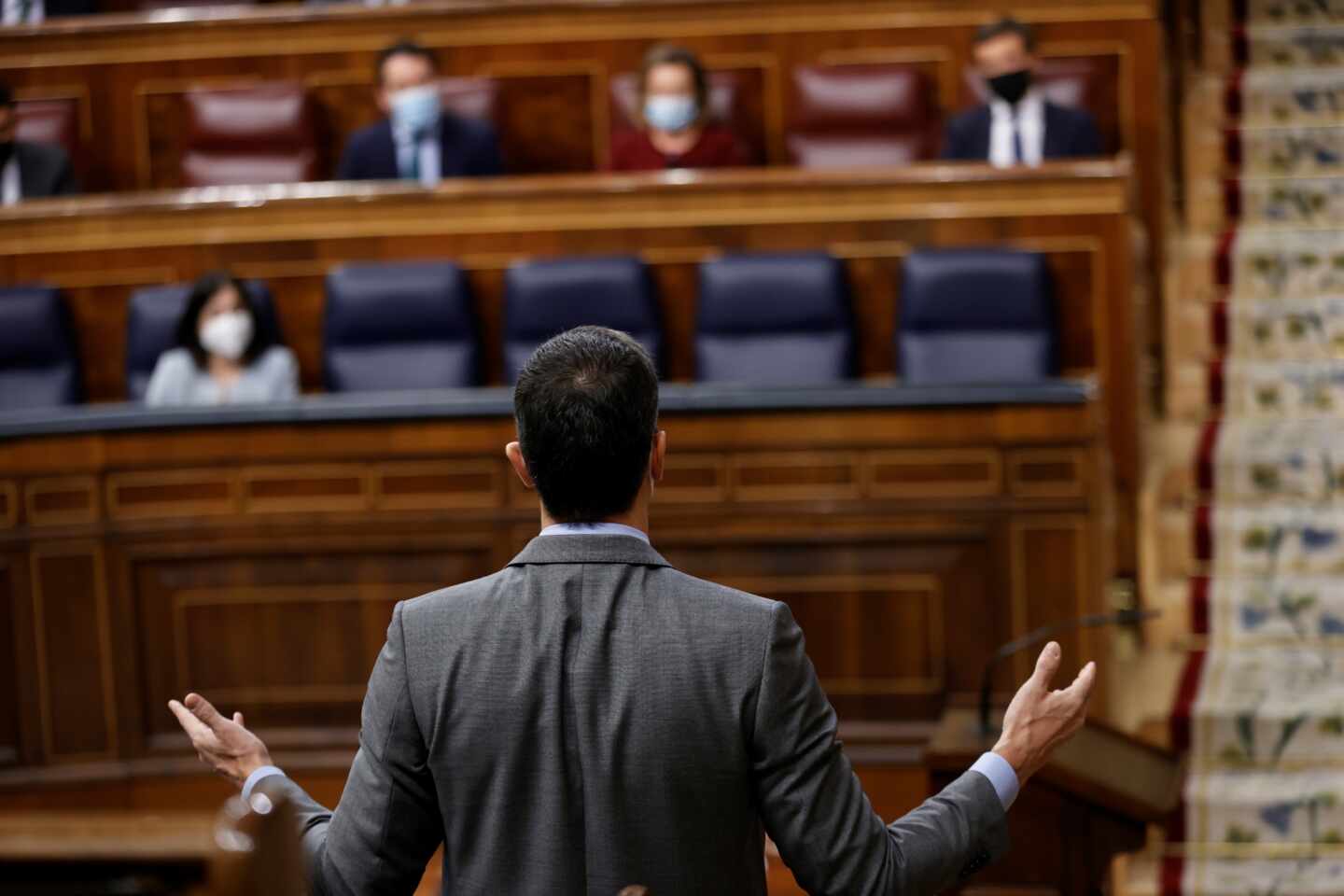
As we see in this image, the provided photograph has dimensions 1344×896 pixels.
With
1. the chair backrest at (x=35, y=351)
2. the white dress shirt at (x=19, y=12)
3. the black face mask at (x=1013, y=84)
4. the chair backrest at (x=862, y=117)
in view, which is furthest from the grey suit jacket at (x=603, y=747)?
the white dress shirt at (x=19, y=12)

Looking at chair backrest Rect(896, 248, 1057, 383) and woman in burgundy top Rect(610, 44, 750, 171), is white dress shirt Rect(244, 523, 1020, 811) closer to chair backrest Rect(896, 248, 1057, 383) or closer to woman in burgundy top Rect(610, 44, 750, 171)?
chair backrest Rect(896, 248, 1057, 383)

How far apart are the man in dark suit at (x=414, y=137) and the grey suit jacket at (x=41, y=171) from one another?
0.40 meters

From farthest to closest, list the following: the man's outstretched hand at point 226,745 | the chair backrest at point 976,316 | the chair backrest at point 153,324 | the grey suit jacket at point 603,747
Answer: the chair backrest at point 153,324 < the chair backrest at point 976,316 < the man's outstretched hand at point 226,745 < the grey suit jacket at point 603,747

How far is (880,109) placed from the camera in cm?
284

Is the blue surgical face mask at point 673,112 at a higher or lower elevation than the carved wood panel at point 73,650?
higher

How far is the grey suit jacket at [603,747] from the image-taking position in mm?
840

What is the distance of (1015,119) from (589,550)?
191 centimetres

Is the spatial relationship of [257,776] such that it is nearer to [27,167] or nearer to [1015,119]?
[1015,119]

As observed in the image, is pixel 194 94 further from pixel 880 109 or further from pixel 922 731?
pixel 922 731

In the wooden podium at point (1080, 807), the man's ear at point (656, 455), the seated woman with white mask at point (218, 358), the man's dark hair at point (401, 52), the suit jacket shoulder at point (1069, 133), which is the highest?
the man's dark hair at point (401, 52)

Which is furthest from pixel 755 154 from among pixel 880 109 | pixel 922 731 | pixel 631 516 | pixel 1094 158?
pixel 631 516

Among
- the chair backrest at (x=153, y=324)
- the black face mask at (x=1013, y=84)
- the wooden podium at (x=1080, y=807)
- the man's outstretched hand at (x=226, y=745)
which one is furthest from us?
the black face mask at (x=1013, y=84)

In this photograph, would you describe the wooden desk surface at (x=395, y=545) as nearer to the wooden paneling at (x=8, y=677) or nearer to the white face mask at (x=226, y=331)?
the wooden paneling at (x=8, y=677)

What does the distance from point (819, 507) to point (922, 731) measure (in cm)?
24
